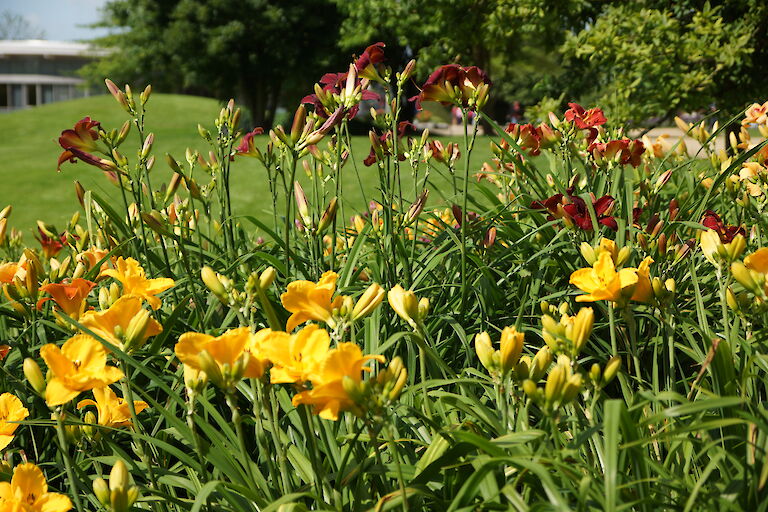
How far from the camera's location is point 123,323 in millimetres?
1107

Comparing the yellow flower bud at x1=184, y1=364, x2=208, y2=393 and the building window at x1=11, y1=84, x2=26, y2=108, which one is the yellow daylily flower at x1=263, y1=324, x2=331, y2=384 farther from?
the building window at x1=11, y1=84, x2=26, y2=108

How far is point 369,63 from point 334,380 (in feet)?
3.75

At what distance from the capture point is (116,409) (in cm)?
125

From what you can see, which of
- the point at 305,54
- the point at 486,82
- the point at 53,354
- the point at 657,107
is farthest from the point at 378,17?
the point at 53,354

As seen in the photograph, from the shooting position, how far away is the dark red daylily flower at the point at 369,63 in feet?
5.75

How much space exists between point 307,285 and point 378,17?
1394 cm

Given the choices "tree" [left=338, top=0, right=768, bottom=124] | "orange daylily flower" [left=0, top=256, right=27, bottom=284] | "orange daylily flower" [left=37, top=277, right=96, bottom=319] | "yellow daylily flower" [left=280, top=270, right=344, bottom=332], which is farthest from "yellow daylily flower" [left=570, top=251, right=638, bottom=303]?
"tree" [left=338, top=0, right=768, bottom=124]

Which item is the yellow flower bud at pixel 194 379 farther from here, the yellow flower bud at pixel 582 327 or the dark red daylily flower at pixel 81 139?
the dark red daylily flower at pixel 81 139

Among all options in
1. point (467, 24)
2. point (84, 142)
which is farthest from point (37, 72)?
point (84, 142)

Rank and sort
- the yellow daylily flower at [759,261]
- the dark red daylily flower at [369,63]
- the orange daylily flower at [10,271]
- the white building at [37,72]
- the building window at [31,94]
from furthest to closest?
the building window at [31,94] < the white building at [37,72] < the dark red daylily flower at [369,63] < the orange daylily flower at [10,271] < the yellow daylily flower at [759,261]

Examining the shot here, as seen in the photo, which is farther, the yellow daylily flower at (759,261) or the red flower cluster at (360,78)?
the red flower cluster at (360,78)

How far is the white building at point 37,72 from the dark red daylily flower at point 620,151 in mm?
49089

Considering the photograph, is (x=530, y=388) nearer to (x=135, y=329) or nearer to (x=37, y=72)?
(x=135, y=329)

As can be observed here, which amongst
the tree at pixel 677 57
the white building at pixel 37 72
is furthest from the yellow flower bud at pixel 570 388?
the white building at pixel 37 72
